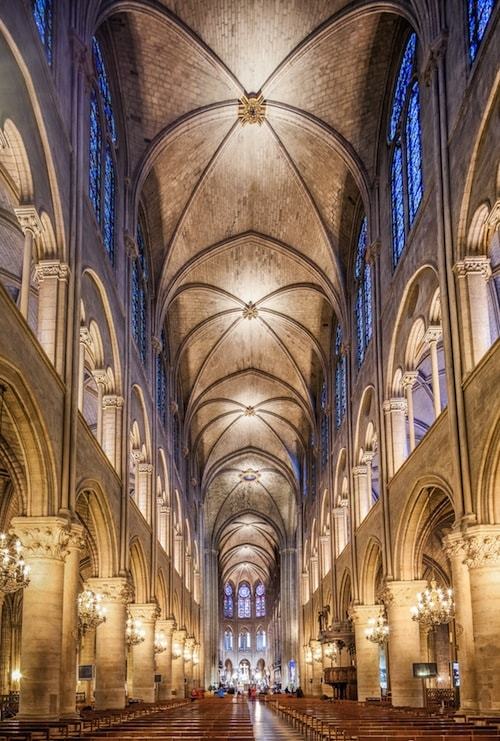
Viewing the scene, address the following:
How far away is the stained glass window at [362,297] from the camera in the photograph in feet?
105

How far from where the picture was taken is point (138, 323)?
3241cm

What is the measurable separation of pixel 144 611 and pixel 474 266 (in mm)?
18980

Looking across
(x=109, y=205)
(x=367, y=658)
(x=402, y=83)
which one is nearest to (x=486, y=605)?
(x=367, y=658)

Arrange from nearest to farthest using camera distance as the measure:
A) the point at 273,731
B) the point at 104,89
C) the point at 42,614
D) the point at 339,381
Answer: the point at 42,614, the point at 273,731, the point at 104,89, the point at 339,381

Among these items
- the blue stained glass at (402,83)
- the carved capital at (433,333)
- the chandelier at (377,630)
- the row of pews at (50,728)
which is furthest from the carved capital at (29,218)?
the chandelier at (377,630)

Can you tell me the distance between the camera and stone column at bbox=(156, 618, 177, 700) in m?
37.7

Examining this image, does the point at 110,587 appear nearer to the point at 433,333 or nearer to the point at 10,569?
the point at 10,569

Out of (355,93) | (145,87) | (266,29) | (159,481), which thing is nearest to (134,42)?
(145,87)

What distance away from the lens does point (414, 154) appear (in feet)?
81.1

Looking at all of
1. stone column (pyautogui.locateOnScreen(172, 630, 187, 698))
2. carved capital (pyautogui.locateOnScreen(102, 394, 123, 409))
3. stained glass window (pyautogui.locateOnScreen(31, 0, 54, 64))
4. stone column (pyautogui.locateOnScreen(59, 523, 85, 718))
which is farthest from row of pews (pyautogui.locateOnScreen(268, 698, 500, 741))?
stone column (pyautogui.locateOnScreen(172, 630, 187, 698))

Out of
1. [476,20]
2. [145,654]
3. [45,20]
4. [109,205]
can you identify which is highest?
[45,20]

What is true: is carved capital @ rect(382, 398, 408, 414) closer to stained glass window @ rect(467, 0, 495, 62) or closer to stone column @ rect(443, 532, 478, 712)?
stone column @ rect(443, 532, 478, 712)

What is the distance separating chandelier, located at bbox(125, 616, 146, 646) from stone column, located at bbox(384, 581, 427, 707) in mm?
9050

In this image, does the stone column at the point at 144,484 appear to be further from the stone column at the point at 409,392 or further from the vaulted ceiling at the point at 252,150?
the stone column at the point at 409,392
